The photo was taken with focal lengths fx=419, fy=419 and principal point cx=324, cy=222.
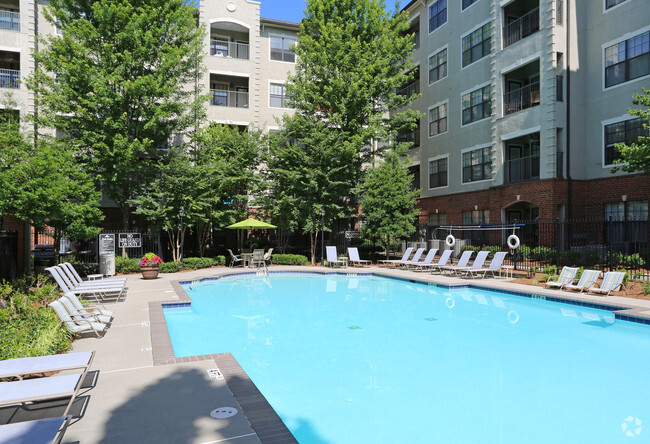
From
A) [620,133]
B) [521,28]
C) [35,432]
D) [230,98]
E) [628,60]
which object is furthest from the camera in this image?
[230,98]

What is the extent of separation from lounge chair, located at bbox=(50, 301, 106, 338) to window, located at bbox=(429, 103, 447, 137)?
23436 millimetres

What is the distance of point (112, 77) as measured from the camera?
19.0m

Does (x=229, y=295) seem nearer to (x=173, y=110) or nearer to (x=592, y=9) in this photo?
(x=173, y=110)

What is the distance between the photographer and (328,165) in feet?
75.8

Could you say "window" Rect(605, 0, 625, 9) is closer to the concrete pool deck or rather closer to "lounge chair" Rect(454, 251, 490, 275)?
"lounge chair" Rect(454, 251, 490, 275)

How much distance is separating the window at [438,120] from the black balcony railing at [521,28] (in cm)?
546

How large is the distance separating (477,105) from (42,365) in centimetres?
2383

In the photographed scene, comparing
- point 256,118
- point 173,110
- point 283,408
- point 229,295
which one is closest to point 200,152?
point 173,110

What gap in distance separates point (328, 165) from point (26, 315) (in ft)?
57.4

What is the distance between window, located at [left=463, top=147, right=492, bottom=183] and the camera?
74.7 feet

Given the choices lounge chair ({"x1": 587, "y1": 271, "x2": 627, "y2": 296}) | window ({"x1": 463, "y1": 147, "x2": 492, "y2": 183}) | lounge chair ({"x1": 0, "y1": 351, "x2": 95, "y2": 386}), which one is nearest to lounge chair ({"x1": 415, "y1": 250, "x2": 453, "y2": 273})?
window ({"x1": 463, "y1": 147, "x2": 492, "y2": 183})

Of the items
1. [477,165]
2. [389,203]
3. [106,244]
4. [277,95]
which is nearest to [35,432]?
[106,244]

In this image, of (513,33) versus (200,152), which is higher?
(513,33)

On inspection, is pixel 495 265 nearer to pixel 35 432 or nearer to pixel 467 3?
A: pixel 35 432
